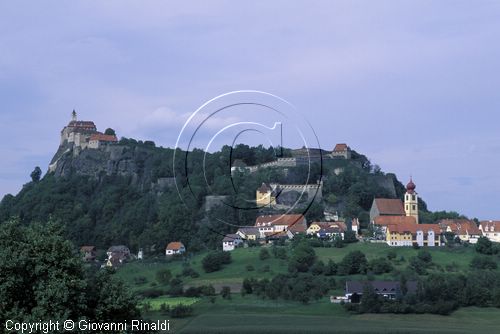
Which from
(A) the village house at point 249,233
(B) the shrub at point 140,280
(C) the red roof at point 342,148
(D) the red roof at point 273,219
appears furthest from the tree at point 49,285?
(C) the red roof at point 342,148

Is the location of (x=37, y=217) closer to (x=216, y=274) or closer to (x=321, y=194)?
(x=321, y=194)

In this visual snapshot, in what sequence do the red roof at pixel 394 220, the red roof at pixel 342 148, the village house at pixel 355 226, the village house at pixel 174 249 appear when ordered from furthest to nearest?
the red roof at pixel 342 148 < the village house at pixel 174 249 < the village house at pixel 355 226 < the red roof at pixel 394 220

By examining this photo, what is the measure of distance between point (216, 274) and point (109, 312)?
62390mm

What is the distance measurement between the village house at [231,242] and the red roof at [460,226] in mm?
24498

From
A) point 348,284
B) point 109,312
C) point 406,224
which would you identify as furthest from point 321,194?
point 109,312

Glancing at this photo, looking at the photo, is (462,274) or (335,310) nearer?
(335,310)

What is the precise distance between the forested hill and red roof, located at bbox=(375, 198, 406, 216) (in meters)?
2.86

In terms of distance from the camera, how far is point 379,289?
262 feet

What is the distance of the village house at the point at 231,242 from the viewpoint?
108m

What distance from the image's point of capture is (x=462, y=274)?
86500 mm

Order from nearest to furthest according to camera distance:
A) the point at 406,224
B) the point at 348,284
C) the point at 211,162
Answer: the point at 348,284, the point at 406,224, the point at 211,162

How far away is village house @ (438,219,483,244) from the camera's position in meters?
110

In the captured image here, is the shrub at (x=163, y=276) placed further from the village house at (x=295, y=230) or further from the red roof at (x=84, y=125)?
the red roof at (x=84, y=125)

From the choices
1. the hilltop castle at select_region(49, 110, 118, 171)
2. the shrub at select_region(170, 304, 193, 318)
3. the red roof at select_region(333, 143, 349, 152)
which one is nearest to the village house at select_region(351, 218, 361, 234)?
the red roof at select_region(333, 143, 349, 152)
